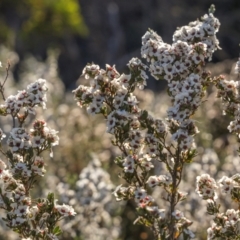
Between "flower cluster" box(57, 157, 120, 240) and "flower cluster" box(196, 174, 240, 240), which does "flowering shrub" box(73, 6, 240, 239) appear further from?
"flower cluster" box(57, 157, 120, 240)

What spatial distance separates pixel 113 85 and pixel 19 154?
64cm

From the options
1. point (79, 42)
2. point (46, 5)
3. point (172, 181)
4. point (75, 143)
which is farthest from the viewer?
point (79, 42)

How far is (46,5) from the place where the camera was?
16922 mm

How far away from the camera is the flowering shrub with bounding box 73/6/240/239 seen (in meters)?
3.77

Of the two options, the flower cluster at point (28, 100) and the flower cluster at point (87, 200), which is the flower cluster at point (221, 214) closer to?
the flower cluster at point (28, 100)

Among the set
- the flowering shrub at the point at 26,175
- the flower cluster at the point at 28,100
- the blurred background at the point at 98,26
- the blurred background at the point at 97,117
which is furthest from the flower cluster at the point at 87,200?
the blurred background at the point at 98,26

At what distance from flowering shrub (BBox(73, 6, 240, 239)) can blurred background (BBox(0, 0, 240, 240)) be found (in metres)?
1.24

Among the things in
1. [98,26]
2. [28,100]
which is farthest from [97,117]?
[98,26]

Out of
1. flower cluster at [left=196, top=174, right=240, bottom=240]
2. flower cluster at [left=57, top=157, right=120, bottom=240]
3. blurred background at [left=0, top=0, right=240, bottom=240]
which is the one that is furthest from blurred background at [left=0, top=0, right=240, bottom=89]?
flower cluster at [left=196, top=174, right=240, bottom=240]

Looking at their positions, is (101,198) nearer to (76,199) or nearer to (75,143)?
(76,199)

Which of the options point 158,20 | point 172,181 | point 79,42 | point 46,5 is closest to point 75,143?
point 172,181

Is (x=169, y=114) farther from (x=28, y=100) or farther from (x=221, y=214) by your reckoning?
(x=28, y=100)

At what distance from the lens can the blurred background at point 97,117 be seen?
6.04m

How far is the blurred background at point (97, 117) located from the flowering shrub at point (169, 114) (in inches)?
48.7
